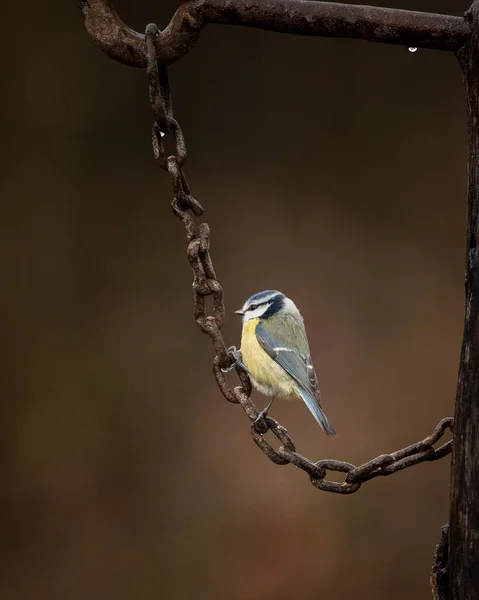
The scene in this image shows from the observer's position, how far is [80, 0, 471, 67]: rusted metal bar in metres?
0.76

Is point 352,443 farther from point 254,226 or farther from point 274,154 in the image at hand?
point 274,154

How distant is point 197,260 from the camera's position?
0.76 m

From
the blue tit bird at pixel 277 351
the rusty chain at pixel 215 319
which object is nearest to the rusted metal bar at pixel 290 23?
the rusty chain at pixel 215 319

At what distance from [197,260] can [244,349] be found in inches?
15.2

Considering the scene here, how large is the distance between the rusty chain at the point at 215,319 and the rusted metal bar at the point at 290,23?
0.9 inches

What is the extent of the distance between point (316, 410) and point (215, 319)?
322 mm

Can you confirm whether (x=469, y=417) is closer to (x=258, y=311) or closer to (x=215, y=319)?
(x=215, y=319)

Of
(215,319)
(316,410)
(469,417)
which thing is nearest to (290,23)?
(215,319)

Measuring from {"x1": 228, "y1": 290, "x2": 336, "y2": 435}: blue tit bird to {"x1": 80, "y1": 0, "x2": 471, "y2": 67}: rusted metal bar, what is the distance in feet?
1.32

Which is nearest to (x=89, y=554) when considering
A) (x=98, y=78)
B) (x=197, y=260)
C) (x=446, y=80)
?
(x=98, y=78)

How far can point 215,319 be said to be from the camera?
30.7 inches

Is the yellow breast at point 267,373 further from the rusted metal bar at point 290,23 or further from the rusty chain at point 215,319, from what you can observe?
the rusted metal bar at point 290,23

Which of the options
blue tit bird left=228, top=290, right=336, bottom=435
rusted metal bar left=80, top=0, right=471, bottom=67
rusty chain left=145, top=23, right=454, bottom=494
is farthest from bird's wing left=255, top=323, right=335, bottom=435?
rusted metal bar left=80, top=0, right=471, bottom=67

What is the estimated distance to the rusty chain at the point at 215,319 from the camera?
74cm
